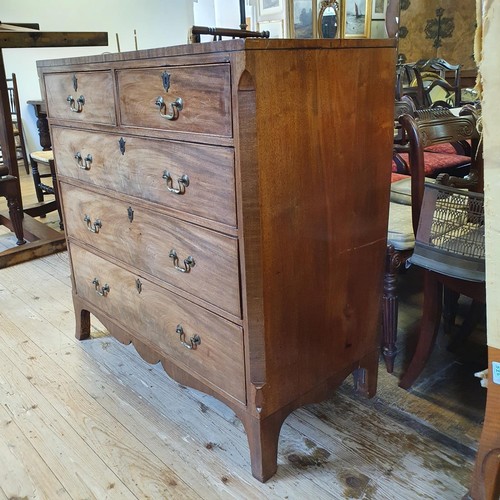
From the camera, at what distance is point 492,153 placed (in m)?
0.88

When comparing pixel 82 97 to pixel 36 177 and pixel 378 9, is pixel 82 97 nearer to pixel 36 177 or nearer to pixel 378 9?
pixel 36 177

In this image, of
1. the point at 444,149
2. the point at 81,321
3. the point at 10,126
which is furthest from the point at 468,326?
the point at 10,126

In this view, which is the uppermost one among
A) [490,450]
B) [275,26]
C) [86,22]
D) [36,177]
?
[86,22]

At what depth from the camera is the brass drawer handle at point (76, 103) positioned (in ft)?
5.12

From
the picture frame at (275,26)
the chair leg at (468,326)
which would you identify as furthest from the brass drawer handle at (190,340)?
the picture frame at (275,26)

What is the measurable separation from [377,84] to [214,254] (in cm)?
58

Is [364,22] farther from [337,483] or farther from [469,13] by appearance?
[337,483]

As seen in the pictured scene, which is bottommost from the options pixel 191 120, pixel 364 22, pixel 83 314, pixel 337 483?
pixel 337 483

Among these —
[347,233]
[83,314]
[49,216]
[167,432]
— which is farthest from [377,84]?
[49,216]

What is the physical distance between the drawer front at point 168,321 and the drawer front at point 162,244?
0.19 ft

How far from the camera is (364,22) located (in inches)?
239

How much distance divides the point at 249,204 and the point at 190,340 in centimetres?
49

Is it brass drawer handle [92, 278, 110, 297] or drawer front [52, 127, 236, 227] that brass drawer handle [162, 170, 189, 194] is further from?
brass drawer handle [92, 278, 110, 297]

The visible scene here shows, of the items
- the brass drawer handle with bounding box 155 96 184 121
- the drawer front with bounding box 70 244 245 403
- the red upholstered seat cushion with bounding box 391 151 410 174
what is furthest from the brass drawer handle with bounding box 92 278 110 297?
the red upholstered seat cushion with bounding box 391 151 410 174
